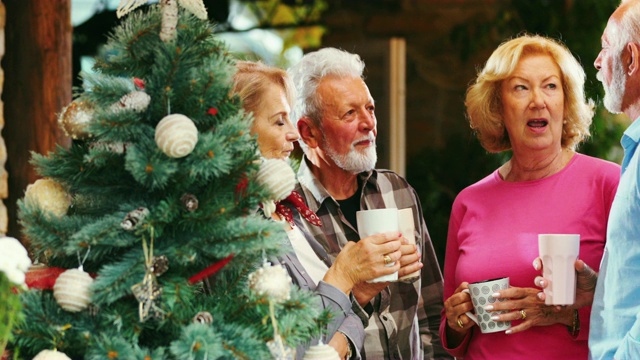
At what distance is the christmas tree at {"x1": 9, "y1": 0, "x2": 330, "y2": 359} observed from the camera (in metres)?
1.57

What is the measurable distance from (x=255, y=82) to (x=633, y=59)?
3.29 ft

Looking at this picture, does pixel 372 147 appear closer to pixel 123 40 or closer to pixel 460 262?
pixel 460 262

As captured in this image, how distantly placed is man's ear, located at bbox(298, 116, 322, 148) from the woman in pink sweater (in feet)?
1.73

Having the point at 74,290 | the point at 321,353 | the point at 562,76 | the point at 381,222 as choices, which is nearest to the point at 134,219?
the point at 74,290

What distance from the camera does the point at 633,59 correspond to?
2.21 m

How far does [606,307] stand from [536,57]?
2.94ft

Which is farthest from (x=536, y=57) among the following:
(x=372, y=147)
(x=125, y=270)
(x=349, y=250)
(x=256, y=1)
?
(x=256, y=1)

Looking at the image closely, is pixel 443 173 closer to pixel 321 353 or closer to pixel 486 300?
pixel 486 300

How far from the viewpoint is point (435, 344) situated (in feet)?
9.29

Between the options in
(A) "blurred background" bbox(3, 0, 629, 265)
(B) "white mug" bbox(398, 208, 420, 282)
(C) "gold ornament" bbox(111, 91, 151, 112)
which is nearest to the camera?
(C) "gold ornament" bbox(111, 91, 151, 112)

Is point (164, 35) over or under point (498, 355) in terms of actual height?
over

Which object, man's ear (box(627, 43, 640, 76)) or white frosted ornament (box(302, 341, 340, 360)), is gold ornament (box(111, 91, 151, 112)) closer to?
white frosted ornament (box(302, 341, 340, 360))

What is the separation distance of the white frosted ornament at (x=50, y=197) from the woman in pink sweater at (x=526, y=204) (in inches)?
48.2

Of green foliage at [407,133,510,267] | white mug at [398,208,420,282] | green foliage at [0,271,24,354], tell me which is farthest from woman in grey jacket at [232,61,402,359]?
green foliage at [407,133,510,267]
